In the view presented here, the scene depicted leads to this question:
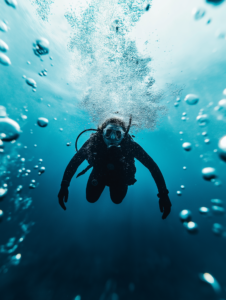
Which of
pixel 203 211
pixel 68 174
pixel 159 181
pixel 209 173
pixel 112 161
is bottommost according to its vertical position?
pixel 203 211

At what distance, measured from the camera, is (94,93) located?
26.0 feet

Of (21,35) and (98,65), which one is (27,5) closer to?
(21,35)

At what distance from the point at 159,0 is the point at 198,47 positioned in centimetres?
233

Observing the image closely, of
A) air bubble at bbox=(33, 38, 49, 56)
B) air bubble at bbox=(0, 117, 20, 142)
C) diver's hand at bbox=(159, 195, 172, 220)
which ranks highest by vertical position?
air bubble at bbox=(33, 38, 49, 56)

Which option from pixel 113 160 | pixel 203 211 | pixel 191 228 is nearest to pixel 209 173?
pixel 191 228

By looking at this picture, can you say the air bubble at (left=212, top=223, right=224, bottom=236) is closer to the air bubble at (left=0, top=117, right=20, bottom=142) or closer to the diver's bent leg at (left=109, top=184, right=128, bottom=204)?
Answer: the diver's bent leg at (left=109, top=184, right=128, bottom=204)

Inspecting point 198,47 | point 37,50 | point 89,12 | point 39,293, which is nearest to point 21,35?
point 37,50

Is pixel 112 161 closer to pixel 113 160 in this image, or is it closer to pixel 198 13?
pixel 113 160

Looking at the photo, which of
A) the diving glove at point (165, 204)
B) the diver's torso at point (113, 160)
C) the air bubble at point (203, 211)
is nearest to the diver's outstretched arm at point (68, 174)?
the diver's torso at point (113, 160)

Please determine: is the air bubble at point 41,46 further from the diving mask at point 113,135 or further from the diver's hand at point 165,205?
the diver's hand at point 165,205

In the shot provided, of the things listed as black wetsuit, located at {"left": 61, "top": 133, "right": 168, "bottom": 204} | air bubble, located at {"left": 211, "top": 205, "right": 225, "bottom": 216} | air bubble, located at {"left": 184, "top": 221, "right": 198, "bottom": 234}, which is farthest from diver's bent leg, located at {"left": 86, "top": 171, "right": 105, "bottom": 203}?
air bubble, located at {"left": 211, "top": 205, "right": 225, "bottom": 216}

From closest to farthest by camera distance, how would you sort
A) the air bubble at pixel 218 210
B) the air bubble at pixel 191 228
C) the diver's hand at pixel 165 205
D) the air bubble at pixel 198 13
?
1. the air bubble at pixel 198 13
2. the air bubble at pixel 191 228
3. the diver's hand at pixel 165 205
4. the air bubble at pixel 218 210

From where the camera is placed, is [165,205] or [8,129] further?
[165,205]

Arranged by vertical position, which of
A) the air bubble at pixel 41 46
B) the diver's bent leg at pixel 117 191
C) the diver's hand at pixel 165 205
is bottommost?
the diver's hand at pixel 165 205
